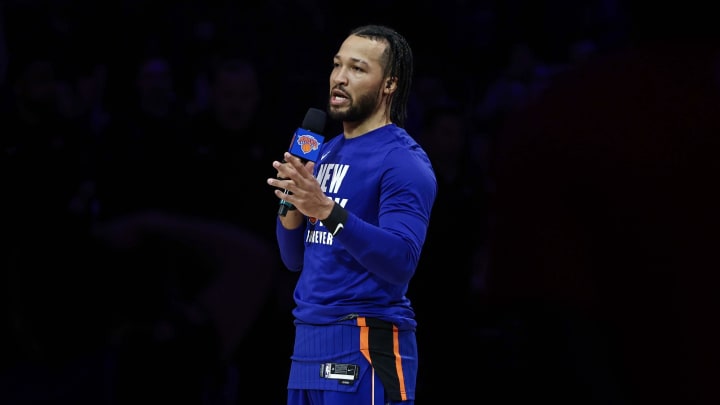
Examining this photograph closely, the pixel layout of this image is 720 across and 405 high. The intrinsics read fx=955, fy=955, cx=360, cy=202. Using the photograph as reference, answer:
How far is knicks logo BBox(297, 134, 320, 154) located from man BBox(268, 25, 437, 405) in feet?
0.42

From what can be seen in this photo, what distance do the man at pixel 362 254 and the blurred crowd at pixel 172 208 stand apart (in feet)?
1.11

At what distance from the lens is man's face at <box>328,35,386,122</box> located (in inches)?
120

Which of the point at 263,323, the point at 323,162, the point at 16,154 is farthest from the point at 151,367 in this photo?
the point at 323,162

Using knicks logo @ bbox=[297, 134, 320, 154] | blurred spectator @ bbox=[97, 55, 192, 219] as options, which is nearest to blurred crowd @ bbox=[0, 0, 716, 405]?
blurred spectator @ bbox=[97, 55, 192, 219]

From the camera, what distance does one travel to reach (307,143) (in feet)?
8.77

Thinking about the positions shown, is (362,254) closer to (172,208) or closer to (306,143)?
(306,143)

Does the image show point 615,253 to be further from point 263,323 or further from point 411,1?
point 411,1

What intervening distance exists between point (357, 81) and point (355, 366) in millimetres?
897

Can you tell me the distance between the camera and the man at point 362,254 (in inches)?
109

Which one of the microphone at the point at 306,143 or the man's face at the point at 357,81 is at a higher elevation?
the man's face at the point at 357,81

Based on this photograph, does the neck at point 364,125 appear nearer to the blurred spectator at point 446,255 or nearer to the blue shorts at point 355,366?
the blue shorts at point 355,366

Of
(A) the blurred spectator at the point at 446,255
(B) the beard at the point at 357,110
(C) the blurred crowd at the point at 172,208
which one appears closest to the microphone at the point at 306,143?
(B) the beard at the point at 357,110

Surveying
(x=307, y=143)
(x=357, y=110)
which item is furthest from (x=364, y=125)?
(x=307, y=143)

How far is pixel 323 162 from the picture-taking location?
10.2 feet
